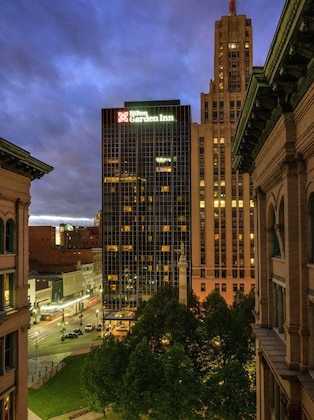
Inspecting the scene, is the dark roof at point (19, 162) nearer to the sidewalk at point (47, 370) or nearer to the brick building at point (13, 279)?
the brick building at point (13, 279)

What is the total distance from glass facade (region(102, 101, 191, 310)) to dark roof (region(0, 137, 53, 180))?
7677 cm

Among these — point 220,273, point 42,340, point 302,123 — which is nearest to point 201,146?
point 220,273

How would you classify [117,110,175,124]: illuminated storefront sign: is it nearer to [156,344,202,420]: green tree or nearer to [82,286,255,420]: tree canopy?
[82,286,255,420]: tree canopy

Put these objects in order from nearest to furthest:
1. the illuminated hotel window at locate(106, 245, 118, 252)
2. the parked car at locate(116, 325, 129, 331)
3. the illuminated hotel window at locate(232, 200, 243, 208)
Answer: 1. the parked car at locate(116, 325, 129, 331)
2. the illuminated hotel window at locate(106, 245, 118, 252)
3. the illuminated hotel window at locate(232, 200, 243, 208)

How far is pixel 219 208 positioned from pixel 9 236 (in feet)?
277

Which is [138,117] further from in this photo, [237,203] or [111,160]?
[237,203]

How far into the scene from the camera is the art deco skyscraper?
99625 mm

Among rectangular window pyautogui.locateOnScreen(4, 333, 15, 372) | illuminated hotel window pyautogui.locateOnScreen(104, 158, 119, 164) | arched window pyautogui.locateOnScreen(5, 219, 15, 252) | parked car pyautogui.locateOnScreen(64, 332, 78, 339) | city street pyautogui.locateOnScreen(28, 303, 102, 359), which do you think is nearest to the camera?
rectangular window pyautogui.locateOnScreen(4, 333, 15, 372)

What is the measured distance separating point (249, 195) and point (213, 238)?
590 inches

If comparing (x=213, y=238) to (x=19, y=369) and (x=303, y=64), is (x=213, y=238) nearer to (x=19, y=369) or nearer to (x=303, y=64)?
(x=19, y=369)

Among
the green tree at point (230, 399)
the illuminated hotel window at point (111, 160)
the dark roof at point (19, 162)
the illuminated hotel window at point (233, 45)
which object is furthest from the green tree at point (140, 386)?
the illuminated hotel window at point (233, 45)

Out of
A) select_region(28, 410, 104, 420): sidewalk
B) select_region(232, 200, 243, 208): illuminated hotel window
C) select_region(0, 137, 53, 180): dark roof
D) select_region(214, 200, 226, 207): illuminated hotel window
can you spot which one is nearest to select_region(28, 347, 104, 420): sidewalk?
select_region(28, 410, 104, 420): sidewalk

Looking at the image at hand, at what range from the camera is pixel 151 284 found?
99.6 m

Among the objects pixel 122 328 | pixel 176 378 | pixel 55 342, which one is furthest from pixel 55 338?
pixel 176 378
